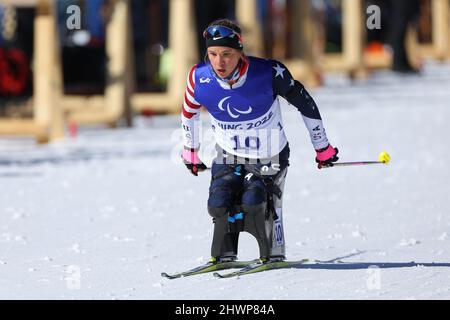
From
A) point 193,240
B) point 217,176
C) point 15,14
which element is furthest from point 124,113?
point 217,176

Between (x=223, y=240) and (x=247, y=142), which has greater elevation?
(x=247, y=142)

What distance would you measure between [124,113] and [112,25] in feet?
3.91

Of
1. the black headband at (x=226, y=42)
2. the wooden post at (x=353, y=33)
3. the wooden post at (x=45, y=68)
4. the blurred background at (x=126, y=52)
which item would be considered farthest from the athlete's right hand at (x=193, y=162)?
the wooden post at (x=353, y=33)

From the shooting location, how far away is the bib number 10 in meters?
7.51

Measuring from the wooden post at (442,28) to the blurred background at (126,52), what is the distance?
9.71 feet

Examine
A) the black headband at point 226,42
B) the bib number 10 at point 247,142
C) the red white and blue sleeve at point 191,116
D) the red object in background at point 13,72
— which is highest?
the red object in background at point 13,72

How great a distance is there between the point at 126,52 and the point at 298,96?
1125 cm

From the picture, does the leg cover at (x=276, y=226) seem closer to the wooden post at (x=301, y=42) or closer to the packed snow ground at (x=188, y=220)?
the packed snow ground at (x=188, y=220)

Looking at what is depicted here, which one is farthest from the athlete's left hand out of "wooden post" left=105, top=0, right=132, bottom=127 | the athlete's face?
"wooden post" left=105, top=0, right=132, bottom=127

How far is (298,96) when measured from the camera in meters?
7.47

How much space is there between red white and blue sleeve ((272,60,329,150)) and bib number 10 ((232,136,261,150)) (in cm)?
28

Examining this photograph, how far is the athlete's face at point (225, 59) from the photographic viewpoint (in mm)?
7277

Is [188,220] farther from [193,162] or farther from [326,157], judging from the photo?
[326,157]

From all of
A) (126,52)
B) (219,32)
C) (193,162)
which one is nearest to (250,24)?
(126,52)
